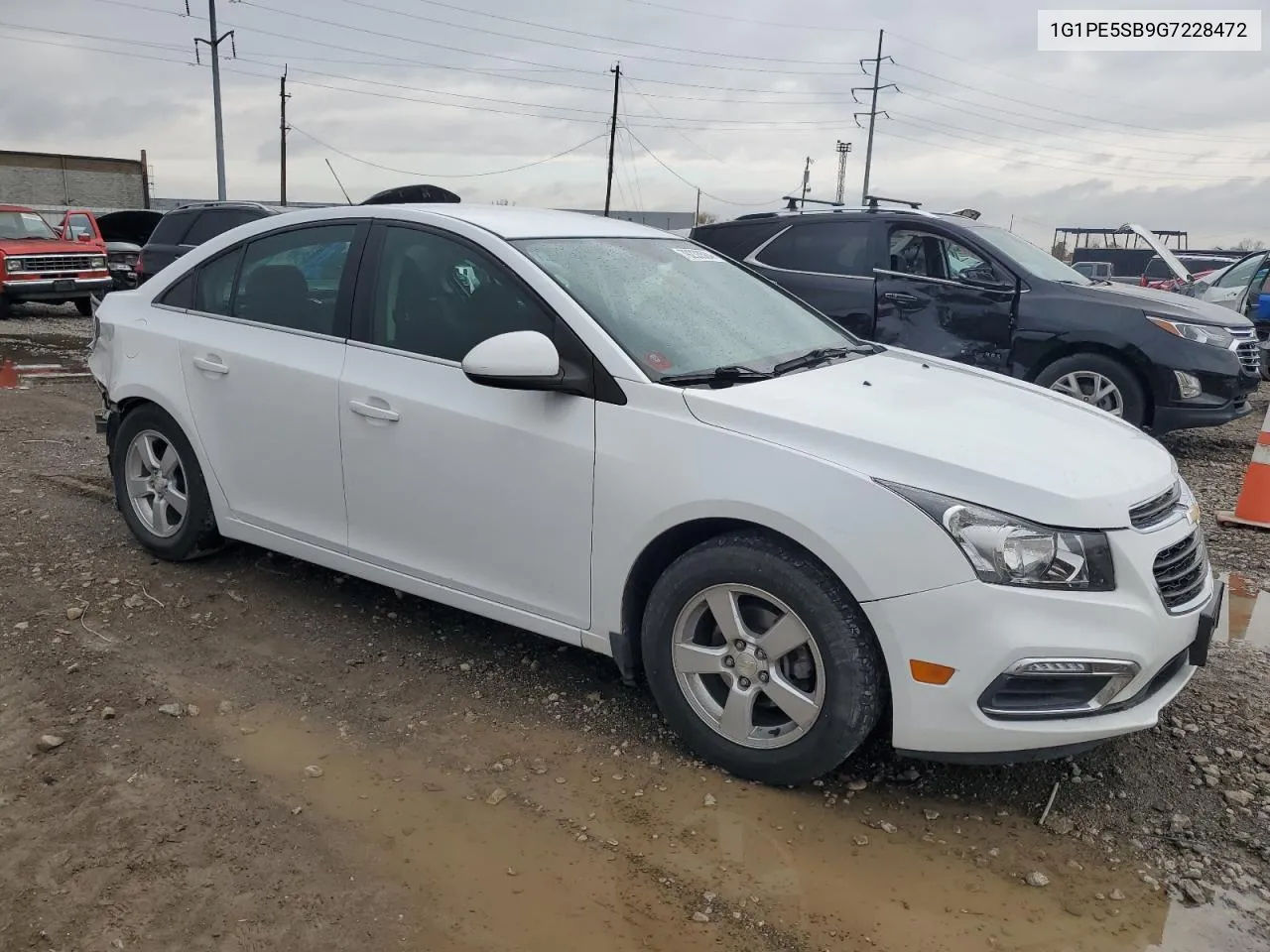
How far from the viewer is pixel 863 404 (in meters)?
3.22

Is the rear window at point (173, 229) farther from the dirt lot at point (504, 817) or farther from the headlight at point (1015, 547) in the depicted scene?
the headlight at point (1015, 547)

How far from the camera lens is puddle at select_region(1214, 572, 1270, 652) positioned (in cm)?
431

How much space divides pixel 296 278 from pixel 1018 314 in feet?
18.2

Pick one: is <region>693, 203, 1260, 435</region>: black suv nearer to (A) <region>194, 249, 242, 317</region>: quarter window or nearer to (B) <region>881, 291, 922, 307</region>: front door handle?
(B) <region>881, 291, 922, 307</region>: front door handle

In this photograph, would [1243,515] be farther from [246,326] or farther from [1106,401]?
[246,326]

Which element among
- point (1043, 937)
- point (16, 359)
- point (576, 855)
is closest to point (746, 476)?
point (576, 855)

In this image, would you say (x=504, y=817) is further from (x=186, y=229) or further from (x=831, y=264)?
(x=186, y=229)

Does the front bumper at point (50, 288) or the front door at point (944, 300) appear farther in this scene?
the front bumper at point (50, 288)

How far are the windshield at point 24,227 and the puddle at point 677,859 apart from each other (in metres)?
16.5

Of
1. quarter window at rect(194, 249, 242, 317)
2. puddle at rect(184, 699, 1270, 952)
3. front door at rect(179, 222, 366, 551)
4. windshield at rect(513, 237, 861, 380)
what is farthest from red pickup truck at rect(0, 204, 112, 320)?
puddle at rect(184, 699, 1270, 952)

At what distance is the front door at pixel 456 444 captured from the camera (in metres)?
3.33

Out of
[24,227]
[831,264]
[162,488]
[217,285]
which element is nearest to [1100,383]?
[831,264]

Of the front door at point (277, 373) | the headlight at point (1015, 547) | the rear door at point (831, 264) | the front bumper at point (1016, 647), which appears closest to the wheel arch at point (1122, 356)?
the rear door at point (831, 264)

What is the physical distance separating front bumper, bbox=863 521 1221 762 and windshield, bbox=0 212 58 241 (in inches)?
706
